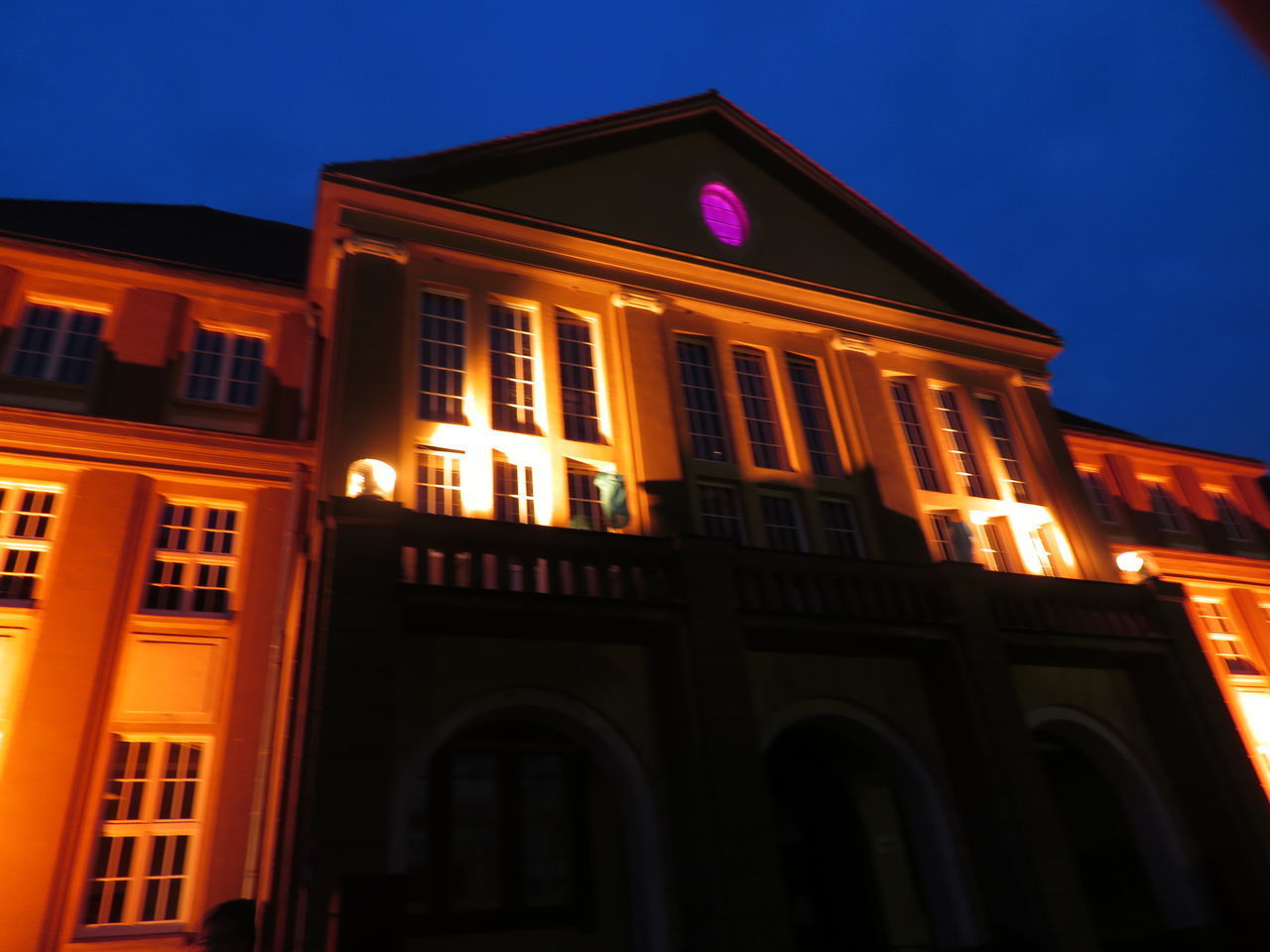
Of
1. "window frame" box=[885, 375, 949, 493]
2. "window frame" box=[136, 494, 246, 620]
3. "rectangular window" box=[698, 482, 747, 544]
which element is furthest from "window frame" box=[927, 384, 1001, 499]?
"window frame" box=[136, 494, 246, 620]

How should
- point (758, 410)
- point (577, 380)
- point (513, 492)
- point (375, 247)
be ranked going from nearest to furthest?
point (513, 492)
point (375, 247)
point (577, 380)
point (758, 410)

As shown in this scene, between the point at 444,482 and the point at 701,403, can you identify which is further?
the point at 701,403

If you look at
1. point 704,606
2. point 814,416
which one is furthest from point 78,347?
point 814,416

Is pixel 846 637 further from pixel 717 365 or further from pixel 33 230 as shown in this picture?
pixel 33 230

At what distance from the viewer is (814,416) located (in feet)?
62.5

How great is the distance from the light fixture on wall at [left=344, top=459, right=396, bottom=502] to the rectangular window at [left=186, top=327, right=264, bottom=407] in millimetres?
7136

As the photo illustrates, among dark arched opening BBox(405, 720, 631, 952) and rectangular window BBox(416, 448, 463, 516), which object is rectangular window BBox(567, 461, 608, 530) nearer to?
rectangular window BBox(416, 448, 463, 516)

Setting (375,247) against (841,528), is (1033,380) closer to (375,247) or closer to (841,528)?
(841,528)

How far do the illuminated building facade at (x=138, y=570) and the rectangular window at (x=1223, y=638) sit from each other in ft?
79.0

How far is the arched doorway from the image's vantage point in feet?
52.6

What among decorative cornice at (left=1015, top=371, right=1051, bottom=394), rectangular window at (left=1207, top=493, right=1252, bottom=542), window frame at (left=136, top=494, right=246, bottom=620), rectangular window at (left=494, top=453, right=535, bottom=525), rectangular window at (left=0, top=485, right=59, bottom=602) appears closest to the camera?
rectangular window at (left=0, top=485, right=59, bottom=602)

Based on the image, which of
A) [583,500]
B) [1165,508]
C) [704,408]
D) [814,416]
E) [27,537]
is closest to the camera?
[27,537]

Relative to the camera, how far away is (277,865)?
1022cm

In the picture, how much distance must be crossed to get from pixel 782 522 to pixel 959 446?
583 cm
